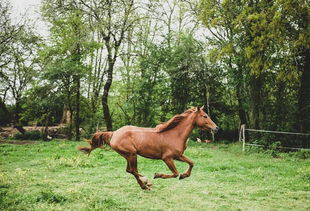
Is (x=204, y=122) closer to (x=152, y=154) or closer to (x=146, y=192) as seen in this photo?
(x=152, y=154)

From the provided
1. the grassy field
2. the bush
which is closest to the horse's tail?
the grassy field

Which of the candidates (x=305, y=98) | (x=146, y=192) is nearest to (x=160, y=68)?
(x=305, y=98)

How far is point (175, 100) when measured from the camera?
24.6m

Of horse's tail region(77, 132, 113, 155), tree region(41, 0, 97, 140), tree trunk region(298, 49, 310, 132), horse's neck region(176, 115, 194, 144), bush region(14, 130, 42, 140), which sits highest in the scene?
tree region(41, 0, 97, 140)

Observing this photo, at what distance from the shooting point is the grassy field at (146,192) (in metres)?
6.58

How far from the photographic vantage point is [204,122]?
6.43 meters

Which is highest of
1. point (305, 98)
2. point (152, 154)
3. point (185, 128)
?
point (305, 98)

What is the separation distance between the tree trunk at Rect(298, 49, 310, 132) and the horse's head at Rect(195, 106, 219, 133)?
13029 millimetres

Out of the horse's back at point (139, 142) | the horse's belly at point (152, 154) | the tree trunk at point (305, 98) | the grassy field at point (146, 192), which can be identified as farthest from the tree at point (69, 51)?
the horse's belly at point (152, 154)

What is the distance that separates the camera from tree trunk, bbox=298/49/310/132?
57.1ft

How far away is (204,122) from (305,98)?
13.6m

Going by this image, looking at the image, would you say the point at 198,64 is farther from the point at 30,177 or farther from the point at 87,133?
the point at 30,177

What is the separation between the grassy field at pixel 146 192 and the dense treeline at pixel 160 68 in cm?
834

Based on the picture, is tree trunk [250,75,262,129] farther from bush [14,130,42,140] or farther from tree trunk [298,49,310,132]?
bush [14,130,42,140]
